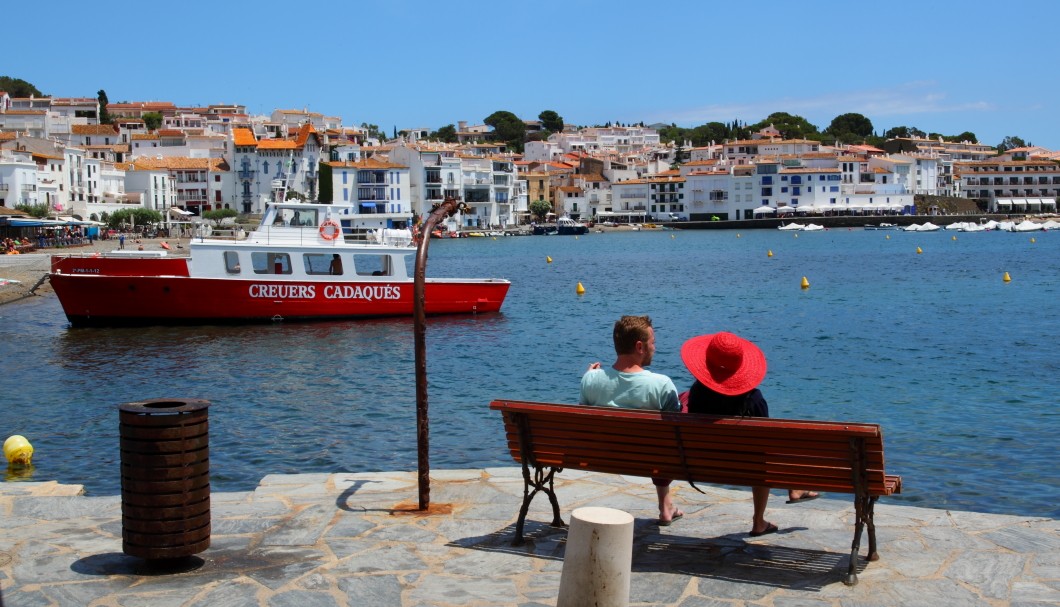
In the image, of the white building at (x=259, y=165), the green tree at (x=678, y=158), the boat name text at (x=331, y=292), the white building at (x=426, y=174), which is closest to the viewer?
the boat name text at (x=331, y=292)

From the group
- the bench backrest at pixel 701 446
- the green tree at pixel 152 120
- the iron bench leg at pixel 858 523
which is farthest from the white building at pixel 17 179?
the iron bench leg at pixel 858 523

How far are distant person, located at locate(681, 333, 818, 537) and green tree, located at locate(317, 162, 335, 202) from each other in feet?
329

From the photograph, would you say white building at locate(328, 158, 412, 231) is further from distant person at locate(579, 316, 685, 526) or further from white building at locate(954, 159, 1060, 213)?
distant person at locate(579, 316, 685, 526)

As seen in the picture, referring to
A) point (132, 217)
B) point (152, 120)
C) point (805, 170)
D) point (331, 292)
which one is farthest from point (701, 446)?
point (152, 120)

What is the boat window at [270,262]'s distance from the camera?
27.1 metres

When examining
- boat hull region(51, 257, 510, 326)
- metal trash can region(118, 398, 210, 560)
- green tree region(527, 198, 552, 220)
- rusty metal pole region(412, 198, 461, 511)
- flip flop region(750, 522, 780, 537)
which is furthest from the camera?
green tree region(527, 198, 552, 220)

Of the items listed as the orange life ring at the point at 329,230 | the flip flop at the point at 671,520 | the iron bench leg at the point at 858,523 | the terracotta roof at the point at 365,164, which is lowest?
the flip flop at the point at 671,520

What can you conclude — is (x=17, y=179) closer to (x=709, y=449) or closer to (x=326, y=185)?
(x=326, y=185)

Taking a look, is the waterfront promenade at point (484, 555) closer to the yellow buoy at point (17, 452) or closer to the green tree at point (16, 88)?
the yellow buoy at point (17, 452)

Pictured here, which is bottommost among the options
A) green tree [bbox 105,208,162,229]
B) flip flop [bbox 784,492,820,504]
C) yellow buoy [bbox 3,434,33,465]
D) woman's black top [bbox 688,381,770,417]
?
yellow buoy [bbox 3,434,33,465]

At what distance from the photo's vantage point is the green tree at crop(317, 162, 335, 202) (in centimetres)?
10512

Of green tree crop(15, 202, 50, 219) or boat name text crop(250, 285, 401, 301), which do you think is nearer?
boat name text crop(250, 285, 401, 301)

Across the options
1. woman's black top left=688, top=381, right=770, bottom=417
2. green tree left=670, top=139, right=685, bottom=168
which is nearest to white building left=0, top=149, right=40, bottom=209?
woman's black top left=688, top=381, right=770, bottom=417

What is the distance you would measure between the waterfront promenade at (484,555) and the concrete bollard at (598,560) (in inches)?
24.9
